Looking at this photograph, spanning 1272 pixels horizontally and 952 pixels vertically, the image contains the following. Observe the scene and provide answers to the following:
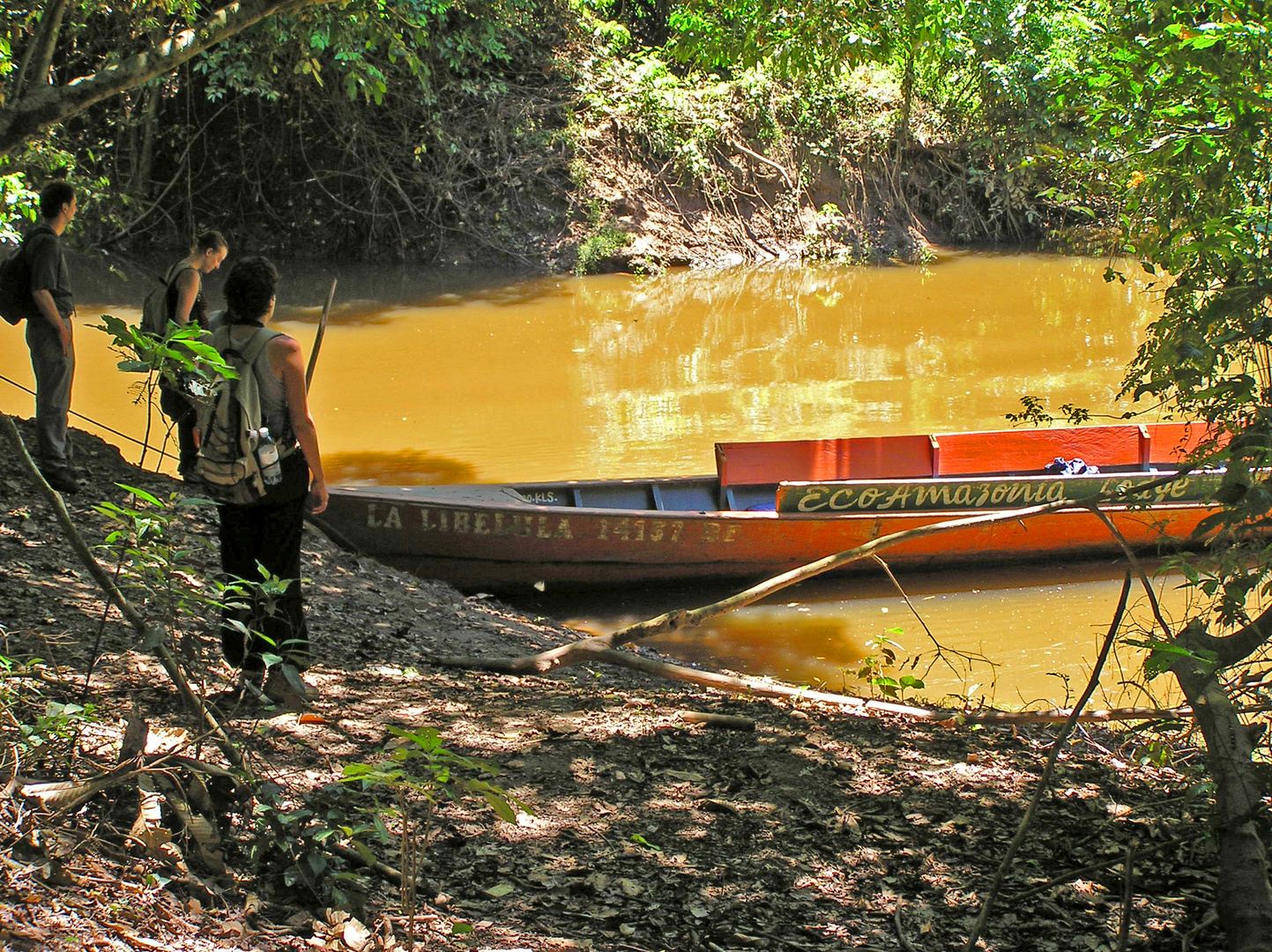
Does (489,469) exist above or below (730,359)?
below

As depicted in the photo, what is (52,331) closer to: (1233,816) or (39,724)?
(39,724)

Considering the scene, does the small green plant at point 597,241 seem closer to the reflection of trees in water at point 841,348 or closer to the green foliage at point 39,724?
the reflection of trees in water at point 841,348

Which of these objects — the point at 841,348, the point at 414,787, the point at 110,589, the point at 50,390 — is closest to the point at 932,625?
the point at 50,390

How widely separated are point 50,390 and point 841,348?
36.9ft

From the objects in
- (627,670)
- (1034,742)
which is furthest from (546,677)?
(1034,742)

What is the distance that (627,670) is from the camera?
227 inches

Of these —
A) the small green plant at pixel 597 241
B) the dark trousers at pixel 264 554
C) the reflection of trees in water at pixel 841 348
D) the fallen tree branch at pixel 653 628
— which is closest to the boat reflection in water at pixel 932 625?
the fallen tree branch at pixel 653 628

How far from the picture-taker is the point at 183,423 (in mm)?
4594

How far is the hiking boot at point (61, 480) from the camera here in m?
5.95

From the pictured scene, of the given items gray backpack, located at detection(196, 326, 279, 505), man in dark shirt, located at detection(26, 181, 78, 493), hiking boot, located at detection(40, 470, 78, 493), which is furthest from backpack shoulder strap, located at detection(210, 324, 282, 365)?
hiking boot, located at detection(40, 470, 78, 493)

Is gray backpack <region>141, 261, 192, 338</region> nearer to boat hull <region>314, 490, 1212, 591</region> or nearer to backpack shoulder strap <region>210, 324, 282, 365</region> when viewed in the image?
backpack shoulder strap <region>210, 324, 282, 365</region>

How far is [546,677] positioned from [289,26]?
6149 mm

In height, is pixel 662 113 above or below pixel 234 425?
above

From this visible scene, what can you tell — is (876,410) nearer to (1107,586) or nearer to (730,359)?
(730,359)
